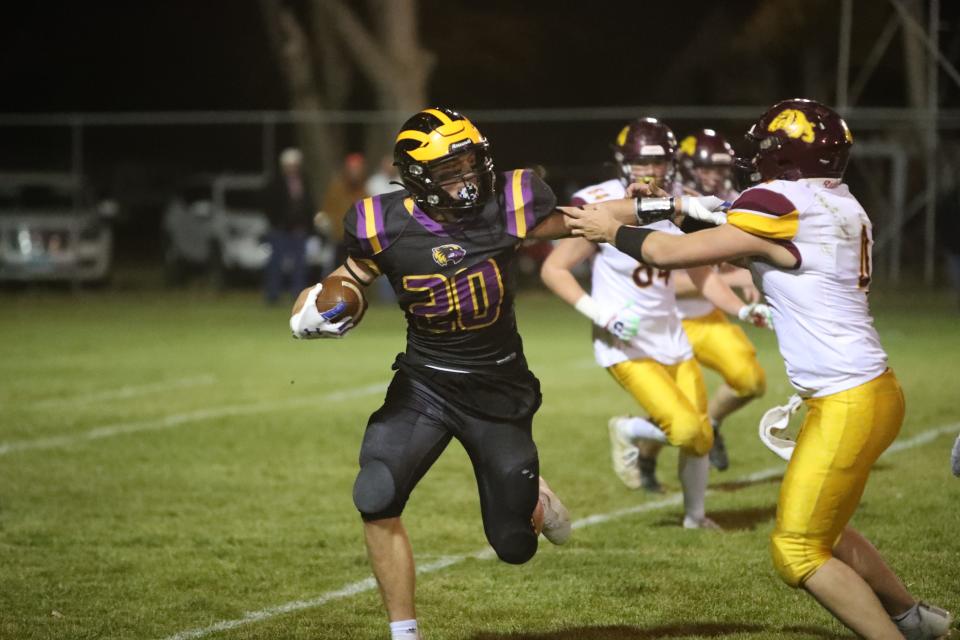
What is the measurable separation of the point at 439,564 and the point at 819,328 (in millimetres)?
2470

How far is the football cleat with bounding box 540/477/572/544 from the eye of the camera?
17.9ft

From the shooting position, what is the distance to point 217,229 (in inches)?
856

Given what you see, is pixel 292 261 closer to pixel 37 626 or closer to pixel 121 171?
pixel 121 171

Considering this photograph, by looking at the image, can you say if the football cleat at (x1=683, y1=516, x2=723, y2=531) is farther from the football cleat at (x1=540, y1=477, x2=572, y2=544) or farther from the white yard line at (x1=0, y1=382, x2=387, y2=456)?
the white yard line at (x1=0, y1=382, x2=387, y2=456)

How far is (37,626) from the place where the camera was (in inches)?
220

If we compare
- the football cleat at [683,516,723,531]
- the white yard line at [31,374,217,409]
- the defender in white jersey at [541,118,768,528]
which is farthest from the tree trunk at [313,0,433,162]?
the football cleat at [683,516,723,531]

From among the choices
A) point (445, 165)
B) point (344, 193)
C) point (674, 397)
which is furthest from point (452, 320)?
point (344, 193)

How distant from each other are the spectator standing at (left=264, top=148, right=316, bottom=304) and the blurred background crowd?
3 cm

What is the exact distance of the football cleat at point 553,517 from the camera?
546cm

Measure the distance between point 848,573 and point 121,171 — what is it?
25.1 meters

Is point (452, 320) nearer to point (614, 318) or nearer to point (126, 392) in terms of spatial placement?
point (614, 318)

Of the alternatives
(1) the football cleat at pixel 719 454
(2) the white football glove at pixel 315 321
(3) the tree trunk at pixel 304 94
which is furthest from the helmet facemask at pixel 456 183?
(3) the tree trunk at pixel 304 94

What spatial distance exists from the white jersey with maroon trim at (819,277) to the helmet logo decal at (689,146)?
3522 millimetres

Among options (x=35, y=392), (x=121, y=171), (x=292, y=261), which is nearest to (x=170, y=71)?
(x=121, y=171)
